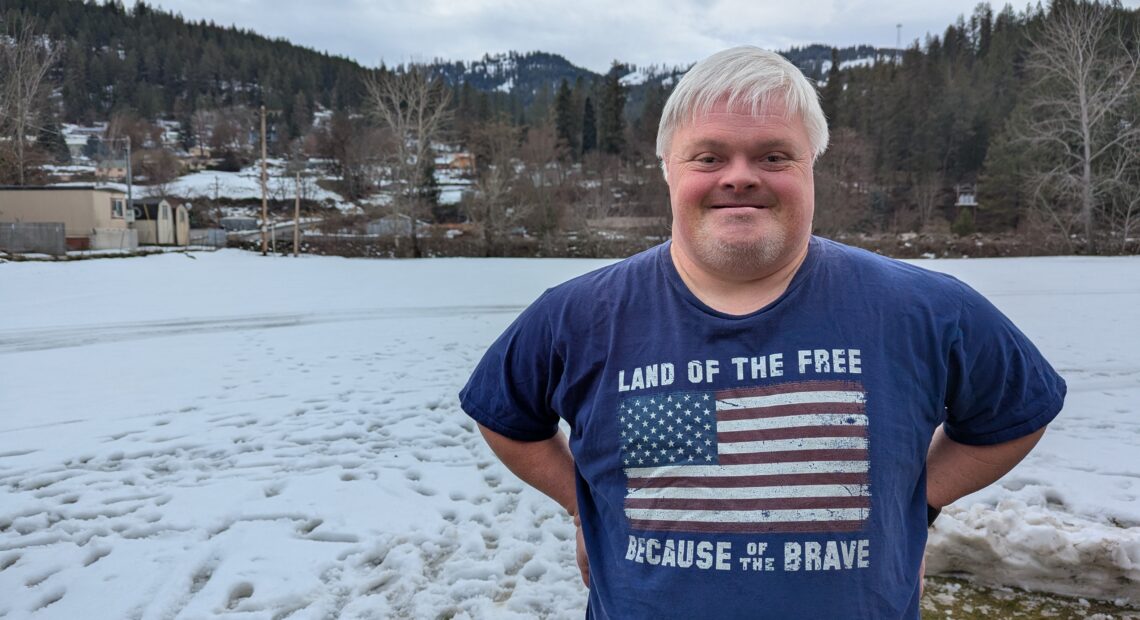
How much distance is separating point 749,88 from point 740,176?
0.63ft

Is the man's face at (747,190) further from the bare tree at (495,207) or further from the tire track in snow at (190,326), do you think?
the bare tree at (495,207)

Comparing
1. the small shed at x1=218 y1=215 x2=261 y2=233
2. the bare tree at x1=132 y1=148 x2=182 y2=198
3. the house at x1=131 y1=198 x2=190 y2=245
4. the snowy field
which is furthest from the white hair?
the bare tree at x1=132 y1=148 x2=182 y2=198

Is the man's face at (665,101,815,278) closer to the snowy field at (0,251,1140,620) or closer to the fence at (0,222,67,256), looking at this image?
the snowy field at (0,251,1140,620)

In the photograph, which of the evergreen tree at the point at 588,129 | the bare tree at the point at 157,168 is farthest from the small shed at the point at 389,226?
the evergreen tree at the point at 588,129

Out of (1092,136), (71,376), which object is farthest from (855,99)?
(71,376)

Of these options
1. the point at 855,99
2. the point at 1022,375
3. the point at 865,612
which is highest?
the point at 855,99

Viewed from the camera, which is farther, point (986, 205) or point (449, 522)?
point (986, 205)

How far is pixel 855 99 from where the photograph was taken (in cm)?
8850

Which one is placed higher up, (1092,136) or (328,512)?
(1092,136)

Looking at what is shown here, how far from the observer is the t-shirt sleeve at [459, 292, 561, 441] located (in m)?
1.79

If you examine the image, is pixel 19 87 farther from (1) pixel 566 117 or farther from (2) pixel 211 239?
(1) pixel 566 117

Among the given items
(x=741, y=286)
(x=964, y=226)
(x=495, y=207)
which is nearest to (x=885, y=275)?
(x=741, y=286)

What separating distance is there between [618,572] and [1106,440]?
621cm

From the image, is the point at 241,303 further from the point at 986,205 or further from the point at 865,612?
the point at 986,205
